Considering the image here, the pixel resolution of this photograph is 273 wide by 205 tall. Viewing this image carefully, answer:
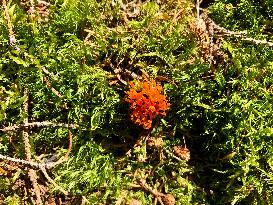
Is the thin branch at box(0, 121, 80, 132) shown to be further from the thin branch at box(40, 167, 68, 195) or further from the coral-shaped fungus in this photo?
the coral-shaped fungus

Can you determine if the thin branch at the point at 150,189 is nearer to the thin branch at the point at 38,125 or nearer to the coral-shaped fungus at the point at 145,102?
the coral-shaped fungus at the point at 145,102

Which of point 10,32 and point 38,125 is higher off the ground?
point 10,32

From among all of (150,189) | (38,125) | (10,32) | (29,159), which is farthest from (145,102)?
(10,32)

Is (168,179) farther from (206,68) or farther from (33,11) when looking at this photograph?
(33,11)

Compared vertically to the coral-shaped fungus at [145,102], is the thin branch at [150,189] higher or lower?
lower

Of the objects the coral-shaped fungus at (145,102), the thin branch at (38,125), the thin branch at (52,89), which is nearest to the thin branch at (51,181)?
the thin branch at (38,125)

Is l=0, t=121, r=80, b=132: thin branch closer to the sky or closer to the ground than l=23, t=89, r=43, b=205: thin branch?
closer to the sky

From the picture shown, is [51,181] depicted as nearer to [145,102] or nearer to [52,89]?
[52,89]

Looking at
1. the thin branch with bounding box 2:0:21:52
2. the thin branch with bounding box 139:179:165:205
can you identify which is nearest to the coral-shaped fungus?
the thin branch with bounding box 139:179:165:205

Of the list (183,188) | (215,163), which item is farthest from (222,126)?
(183,188)
